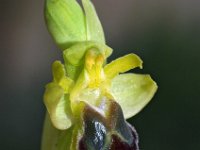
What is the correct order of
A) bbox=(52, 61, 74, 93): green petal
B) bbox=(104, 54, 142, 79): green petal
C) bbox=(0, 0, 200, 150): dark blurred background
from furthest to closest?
bbox=(0, 0, 200, 150): dark blurred background < bbox=(104, 54, 142, 79): green petal < bbox=(52, 61, 74, 93): green petal

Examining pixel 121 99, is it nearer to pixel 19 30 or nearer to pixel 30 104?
pixel 30 104

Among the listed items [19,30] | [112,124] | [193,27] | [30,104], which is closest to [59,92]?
[112,124]

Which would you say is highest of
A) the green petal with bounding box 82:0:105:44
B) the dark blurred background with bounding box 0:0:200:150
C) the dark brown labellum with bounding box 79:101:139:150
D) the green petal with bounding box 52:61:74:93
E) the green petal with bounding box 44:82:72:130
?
the green petal with bounding box 82:0:105:44

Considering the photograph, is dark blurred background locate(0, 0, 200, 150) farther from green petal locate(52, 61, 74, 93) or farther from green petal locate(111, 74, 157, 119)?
green petal locate(52, 61, 74, 93)

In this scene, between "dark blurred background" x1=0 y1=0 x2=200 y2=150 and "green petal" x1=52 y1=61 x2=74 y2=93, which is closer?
"green petal" x1=52 y1=61 x2=74 y2=93

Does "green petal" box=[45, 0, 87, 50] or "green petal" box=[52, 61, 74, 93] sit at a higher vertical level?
"green petal" box=[45, 0, 87, 50]

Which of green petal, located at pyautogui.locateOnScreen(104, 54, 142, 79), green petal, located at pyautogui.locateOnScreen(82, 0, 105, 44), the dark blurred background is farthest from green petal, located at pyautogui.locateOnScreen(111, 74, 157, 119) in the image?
the dark blurred background

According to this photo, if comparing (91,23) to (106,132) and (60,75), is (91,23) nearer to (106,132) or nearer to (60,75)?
(60,75)

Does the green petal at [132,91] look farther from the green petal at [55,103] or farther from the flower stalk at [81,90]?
the green petal at [55,103]
